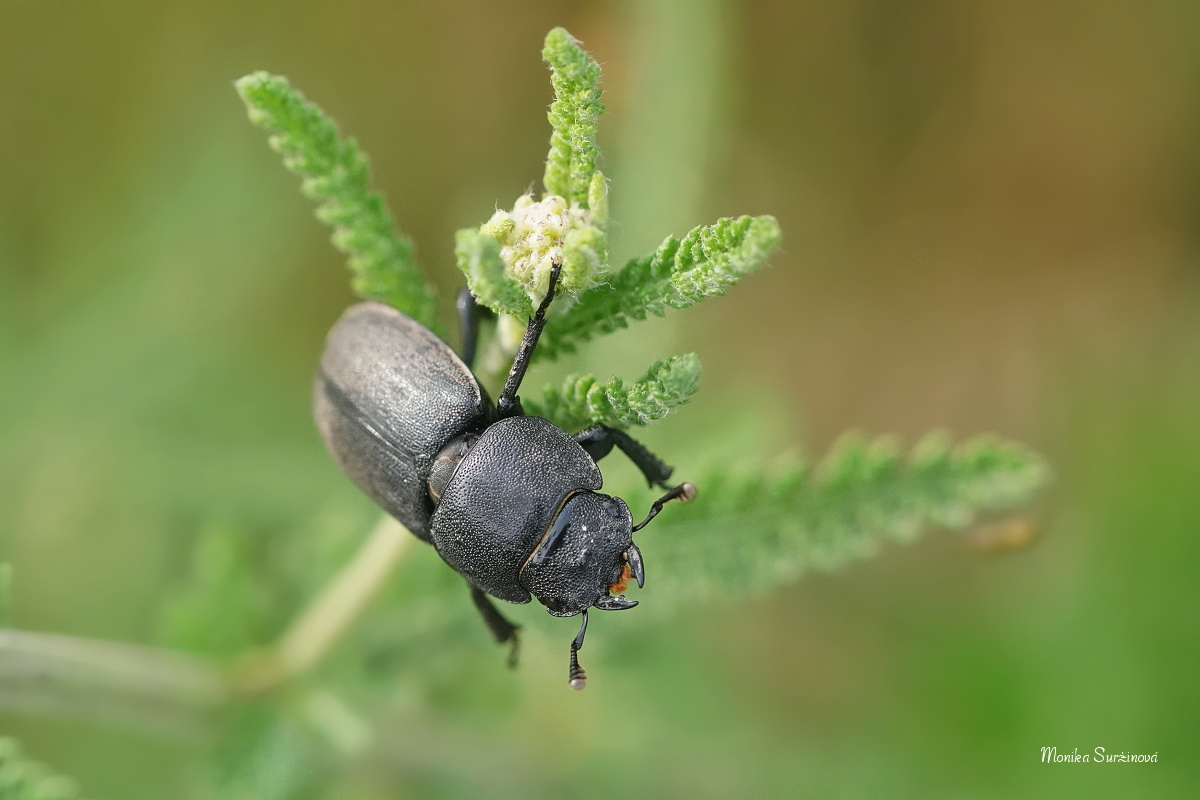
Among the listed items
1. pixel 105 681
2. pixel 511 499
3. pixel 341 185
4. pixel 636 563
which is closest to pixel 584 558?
pixel 636 563

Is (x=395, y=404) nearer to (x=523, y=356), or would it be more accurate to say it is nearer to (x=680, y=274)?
(x=523, y=356)

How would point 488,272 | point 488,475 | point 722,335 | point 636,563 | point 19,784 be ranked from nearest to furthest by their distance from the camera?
point 488,272 < point 19,784 < point 636,563 < point 488,475 < point 722,335

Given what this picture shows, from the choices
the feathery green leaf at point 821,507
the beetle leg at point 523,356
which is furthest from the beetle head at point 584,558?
the beetle leg at point 523,356

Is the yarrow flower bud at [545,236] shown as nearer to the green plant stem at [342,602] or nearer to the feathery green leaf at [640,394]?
the feathery green leaf at [640,394]

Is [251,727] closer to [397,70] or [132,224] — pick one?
[132,224]

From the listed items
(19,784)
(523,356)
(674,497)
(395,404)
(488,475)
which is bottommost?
(19,784)

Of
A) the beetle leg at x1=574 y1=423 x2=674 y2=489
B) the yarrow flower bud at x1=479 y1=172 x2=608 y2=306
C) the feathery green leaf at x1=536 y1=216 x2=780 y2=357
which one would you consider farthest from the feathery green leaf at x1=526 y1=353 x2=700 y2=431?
the beetle leg at x1=574 y1=423 x2=674 y2=489
